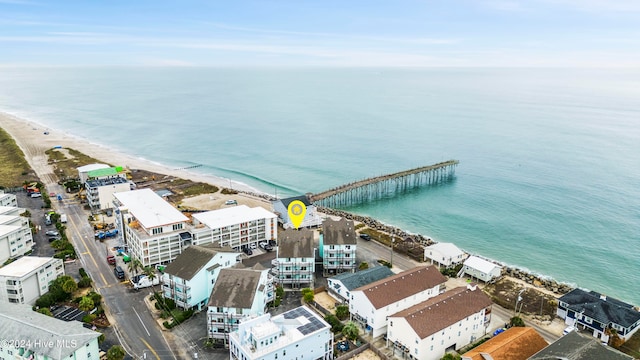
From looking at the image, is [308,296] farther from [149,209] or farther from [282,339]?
[149,209]

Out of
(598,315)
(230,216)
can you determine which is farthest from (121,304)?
(598,315)

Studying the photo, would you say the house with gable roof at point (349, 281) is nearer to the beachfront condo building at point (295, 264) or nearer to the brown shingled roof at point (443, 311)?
the beachfront condo building at point (295, 264)

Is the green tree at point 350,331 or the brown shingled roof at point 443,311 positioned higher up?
the brown shingled roof at point 443,311

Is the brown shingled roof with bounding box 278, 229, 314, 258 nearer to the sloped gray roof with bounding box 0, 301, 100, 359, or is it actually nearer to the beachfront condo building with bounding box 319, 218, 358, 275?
the beachfront condo building with bounding box 319, 218, 358, 275

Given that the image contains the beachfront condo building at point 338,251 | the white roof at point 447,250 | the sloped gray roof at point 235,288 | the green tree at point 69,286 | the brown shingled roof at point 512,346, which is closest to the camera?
the brown shingled roof at point 512,346

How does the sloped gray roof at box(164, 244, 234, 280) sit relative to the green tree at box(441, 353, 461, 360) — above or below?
above

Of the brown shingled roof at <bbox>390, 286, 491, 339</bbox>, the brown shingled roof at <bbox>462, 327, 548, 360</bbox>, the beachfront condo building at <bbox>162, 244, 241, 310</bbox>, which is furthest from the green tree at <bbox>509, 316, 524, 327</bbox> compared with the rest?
the beachfront condo building at <bbox>162, 244, 241, 310</bbox>

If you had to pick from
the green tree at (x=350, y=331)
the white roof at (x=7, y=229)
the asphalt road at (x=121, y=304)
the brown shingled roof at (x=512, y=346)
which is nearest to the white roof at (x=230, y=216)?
the asphalt road at (x=121, y=304)
